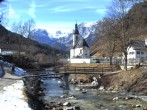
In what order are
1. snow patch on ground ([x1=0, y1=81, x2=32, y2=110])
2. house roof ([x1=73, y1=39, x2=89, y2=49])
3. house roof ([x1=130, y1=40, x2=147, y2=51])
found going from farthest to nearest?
1. house roof ([x1=73, y1=39, x2=89, y2=49])
2. house roof ([x1=130, y1=40, x2=147, y2=51])
3. snow patch on ground ([x1=0, y1=81, x2=32, y2=110])

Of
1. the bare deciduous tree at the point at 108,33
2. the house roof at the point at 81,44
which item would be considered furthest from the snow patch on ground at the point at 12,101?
the house roof at the point at 81,44

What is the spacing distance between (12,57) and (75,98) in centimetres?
4177

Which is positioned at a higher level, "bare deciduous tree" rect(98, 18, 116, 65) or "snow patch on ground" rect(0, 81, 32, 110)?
"bare deciduous tree" rect(98, 18, 116, 65)

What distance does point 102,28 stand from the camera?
8212 cm

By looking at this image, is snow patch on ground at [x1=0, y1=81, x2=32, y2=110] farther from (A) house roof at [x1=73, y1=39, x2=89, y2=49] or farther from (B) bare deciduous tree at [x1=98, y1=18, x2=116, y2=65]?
(A) house roof at [x1=73, y1=39, x2=89, y2=49]

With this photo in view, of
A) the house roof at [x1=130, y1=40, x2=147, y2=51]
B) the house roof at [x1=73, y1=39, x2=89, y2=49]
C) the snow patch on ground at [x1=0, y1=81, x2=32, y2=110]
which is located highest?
the house roof at [x1=73, y1=39, x2=89, y2=49]

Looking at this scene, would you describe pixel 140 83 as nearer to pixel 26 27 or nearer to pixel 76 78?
pixel 76 78

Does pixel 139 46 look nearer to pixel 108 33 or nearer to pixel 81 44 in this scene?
pixel 81 44

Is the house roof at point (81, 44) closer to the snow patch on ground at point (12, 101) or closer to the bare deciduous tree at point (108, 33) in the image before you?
the bare deciduous tree at point (108, 33)

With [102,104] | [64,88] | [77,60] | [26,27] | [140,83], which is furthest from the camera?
[77,60]

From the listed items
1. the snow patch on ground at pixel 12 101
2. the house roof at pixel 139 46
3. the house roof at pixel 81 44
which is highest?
the house roof at pixel 81 44

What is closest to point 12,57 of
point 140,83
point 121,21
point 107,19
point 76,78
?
point 76,78

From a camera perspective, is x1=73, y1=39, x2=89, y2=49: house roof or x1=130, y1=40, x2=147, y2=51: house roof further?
x1=73, y1=39, x2=89, y2=49: house roof

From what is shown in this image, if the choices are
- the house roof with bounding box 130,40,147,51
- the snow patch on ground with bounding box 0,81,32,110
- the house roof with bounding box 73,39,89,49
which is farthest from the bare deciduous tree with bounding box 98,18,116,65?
the house roof with bounding box 73,39,89,49
